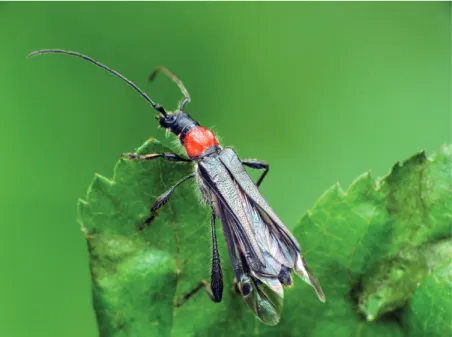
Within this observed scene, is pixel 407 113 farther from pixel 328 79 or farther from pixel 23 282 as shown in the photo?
pixel 23 282

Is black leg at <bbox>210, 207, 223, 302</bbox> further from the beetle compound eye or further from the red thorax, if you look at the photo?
the beetle compound eye

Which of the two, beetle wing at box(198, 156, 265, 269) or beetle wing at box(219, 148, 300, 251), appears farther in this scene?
beetle wing at box(219, 148, 300, 251)

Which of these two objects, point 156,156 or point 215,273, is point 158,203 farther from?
point 215,273

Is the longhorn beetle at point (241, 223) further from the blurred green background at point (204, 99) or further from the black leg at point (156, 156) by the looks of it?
the blurred green background at point (204, 99)

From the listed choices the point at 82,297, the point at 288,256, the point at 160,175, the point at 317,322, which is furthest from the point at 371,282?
the point at 82,297

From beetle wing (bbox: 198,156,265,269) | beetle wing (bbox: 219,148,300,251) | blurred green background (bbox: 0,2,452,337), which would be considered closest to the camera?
beetle wing (bbox: 198,156,265,269)

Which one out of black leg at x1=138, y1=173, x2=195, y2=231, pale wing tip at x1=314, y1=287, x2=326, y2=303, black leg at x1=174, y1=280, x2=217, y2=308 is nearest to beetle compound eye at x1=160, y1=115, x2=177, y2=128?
black leg at x1=138, y1=173, x2=195, y2=231
